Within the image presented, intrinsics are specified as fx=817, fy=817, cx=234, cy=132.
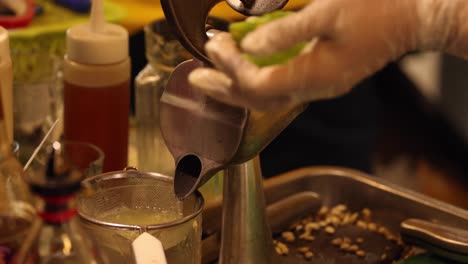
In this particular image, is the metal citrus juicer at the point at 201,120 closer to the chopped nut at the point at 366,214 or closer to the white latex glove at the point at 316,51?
the white latex glove at the point at 316,51

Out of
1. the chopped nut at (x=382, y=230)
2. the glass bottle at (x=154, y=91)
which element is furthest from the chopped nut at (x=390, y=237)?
the glass bottle at (x=154, y=91)

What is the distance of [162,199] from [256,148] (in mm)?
111

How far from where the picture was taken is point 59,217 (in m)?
0.54

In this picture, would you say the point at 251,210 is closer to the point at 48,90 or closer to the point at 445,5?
the point at 445,5

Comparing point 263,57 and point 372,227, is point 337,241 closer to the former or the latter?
point 372,227

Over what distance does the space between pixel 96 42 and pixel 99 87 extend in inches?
2.3

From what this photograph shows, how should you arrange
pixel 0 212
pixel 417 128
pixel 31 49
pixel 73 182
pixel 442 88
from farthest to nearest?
1. pixel 417 128
2. pixel 442 88
3. pixel 31 49
4. pixel 0 212
5. pixel 73 182

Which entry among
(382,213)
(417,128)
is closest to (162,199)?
(382,213)

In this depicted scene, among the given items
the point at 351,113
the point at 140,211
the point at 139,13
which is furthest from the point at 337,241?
the point at 351,113

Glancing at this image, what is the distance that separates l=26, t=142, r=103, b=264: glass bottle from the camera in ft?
1.70

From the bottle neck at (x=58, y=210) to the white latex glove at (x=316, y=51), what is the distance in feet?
0.46

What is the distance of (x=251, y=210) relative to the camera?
80 cm

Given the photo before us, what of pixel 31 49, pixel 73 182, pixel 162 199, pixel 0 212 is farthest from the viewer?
pixel 31 49

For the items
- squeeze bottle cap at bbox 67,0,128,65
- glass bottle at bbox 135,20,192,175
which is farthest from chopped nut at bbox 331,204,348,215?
squeeze bottle cap at bbox 67,0,128,65
